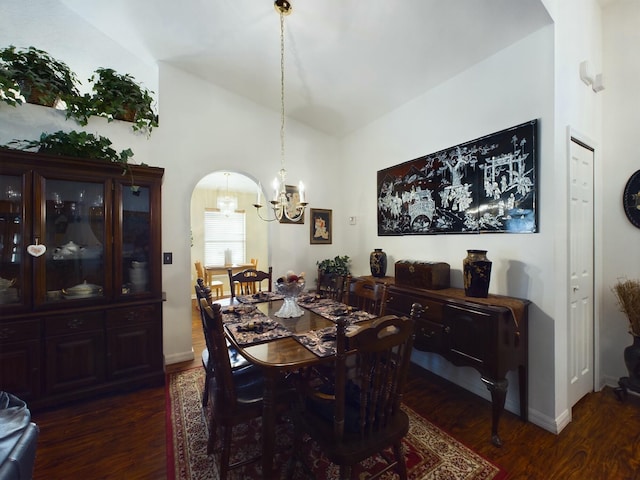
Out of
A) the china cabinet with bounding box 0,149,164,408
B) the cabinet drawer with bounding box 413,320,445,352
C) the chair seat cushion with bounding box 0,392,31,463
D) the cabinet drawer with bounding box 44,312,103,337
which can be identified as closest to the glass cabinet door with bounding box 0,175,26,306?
the china cabinet with bounding box 0,149,164,408

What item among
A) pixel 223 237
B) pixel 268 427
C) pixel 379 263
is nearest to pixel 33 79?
pixel 268 427

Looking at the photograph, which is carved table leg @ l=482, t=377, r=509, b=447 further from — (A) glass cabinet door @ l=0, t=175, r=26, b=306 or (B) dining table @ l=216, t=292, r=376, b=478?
(A) glass cabinet door @ l=0, t=175, r=26, b=306

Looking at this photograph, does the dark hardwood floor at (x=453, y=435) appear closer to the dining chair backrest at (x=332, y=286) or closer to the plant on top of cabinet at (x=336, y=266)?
the dining chair backrest at (x=332, y=286)

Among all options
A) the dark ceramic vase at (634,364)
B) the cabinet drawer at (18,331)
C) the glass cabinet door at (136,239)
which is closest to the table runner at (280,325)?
the glass cabinet door at (136,239)

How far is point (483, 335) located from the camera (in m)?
1.90

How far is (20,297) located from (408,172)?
11.9ft

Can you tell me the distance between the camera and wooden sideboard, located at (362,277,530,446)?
72.6 inches

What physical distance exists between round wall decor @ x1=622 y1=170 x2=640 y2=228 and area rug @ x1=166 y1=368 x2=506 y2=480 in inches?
93.9

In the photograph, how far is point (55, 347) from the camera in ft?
7.22

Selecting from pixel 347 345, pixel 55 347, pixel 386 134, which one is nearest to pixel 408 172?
pixel 386 134

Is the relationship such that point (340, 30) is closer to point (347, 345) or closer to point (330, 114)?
point (330, 114)

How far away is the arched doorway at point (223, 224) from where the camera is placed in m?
6.13

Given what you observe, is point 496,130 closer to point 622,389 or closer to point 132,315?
point 622,389

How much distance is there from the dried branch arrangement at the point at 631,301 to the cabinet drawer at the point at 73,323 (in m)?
4.42
